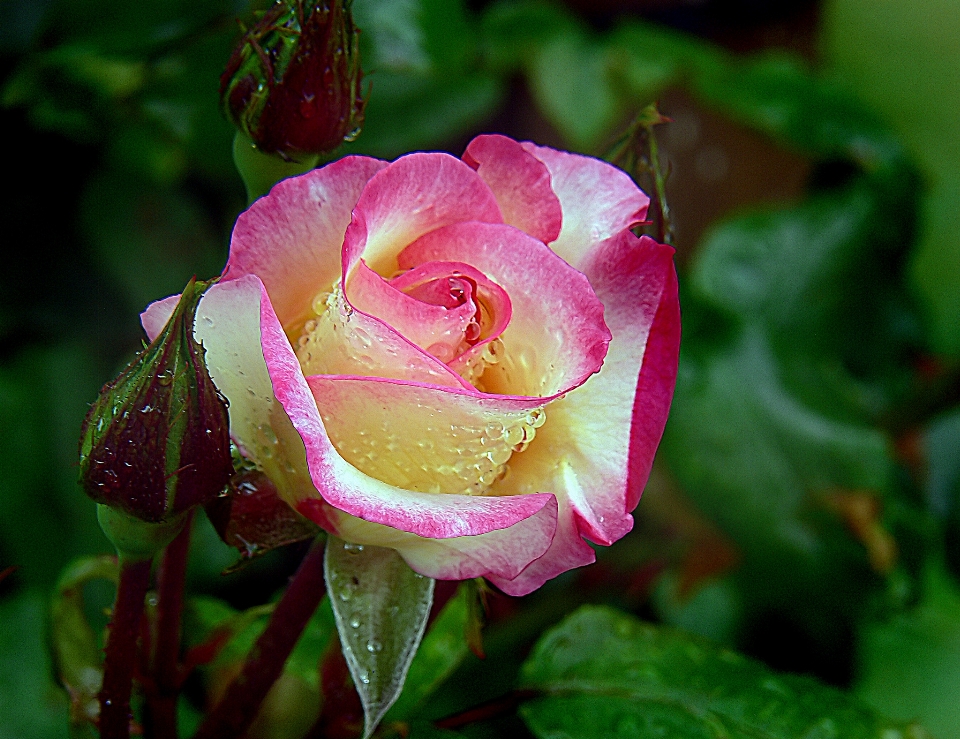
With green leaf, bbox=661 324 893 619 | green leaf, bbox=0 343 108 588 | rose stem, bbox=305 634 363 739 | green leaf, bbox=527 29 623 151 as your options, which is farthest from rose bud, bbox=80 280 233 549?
green leaf, bbox=527 29 623 151

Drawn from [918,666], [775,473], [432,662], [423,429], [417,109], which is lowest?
[918,666]

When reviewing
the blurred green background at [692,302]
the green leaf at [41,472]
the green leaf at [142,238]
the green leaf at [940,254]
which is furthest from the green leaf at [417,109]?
the green leaf at [940,254]

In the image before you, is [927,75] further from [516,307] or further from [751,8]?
[516,307]

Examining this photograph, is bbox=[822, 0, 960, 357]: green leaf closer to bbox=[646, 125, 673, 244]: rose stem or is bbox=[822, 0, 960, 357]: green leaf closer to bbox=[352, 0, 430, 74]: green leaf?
bbox=[352, 0, 430, 74]: green leaf

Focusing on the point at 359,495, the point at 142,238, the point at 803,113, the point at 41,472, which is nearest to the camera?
the point at 359,495

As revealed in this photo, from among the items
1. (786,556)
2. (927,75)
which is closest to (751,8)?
(927,75)

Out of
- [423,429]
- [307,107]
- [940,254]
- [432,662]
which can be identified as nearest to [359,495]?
[423,429]

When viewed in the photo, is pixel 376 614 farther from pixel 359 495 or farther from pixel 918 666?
pixel 918 666
